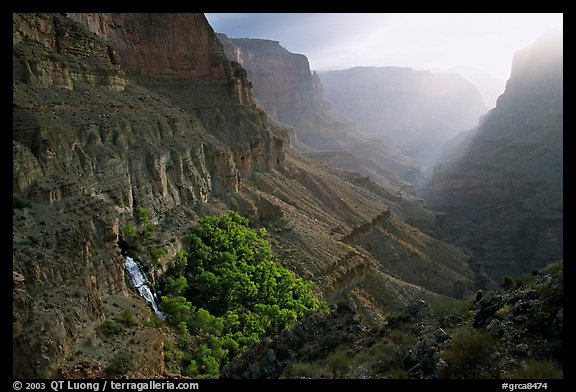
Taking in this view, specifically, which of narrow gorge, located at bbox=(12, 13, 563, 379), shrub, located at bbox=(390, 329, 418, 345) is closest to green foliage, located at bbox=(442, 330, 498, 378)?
narrow gorge, located at bbox=(12, 13, 563, 379)

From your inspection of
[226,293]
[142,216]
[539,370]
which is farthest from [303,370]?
[142,216]

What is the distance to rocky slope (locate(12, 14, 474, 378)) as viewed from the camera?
17.0 metres

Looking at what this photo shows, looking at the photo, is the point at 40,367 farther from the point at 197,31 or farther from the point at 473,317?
the point at 197,31

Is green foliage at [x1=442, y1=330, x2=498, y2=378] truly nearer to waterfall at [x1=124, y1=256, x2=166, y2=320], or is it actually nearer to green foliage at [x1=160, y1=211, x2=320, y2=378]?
green foliage at [x1=160, y1=211, x2=320, y2=378]

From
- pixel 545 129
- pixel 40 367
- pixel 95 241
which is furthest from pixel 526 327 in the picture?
pixel 545 129

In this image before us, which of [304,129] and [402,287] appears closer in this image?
[402,287]

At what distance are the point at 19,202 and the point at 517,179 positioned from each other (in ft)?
330

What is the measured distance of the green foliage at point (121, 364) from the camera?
1564 centimetres

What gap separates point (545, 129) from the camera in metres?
114

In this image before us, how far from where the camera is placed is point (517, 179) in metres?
99.1

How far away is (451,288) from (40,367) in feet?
137

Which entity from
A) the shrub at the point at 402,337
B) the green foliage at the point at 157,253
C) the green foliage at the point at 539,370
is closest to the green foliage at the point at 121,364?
the shrub at the point at 402,337

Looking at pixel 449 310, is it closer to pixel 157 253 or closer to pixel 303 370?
pixel 303 370
